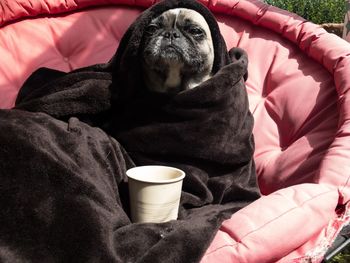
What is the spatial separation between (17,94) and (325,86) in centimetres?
116

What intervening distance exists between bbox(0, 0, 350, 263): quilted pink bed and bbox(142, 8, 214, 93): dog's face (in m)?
0.36

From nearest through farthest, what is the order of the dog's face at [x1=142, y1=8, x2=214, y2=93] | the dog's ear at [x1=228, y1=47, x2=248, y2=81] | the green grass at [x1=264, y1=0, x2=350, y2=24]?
the dog's face at [x1=142, y1=8, x2=214, y2=93], the dog's ear at [x1=228, y1=47, x2=248, y2=81], the green grass at [x1=264, y1=0, x2=350, y2=24]

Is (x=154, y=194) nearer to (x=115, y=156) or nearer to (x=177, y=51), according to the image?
(x=115, y=156)

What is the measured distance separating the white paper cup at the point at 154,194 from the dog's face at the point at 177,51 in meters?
0.40

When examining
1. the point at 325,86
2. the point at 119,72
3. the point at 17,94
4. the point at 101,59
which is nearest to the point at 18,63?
the point at 17,94

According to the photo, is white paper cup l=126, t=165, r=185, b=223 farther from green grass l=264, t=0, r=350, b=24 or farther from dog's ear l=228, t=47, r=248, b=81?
green grass l=264, t=0, r=350, b=24

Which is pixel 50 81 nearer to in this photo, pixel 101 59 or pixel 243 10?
pixel 101 59

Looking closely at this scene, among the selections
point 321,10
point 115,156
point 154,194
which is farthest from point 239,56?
point 321,10

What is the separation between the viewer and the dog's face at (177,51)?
1485mm

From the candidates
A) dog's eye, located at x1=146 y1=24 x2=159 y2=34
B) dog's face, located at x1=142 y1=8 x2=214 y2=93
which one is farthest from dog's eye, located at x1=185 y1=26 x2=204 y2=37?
dog's eye, located at x1=146 y1=24 x2=159 y2=34

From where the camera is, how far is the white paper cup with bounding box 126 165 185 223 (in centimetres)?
114

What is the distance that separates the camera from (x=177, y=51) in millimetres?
1474

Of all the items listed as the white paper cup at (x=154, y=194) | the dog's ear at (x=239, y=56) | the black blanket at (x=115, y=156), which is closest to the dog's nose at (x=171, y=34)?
the black blanket at (x=115, y=156)

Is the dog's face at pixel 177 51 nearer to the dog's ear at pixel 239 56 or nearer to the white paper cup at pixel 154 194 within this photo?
the dog's ear at pixel 239 56
